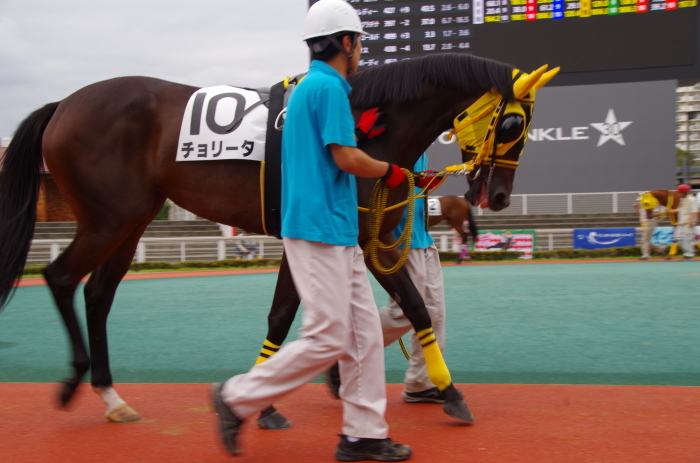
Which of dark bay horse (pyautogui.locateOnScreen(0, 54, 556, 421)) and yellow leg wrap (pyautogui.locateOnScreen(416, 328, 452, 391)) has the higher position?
dark bay horse (pyautogui.locateOnScreen(0, 54, 556, 421))

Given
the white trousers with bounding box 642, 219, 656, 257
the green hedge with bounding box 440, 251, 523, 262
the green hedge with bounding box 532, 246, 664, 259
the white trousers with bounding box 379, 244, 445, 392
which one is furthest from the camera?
the green hedge with bounding box 440, 251, 523, 262

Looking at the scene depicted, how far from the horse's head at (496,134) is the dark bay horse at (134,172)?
16mm

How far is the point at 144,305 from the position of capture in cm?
678

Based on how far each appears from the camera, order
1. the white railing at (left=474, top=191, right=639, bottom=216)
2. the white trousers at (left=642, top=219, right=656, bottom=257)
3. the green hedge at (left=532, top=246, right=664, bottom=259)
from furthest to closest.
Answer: the white railing at (left=474, top=191, right=639, bottom=216)
the green hedge at (left=532, top=246, right=664, bottom=259)
the white trousers at (left=642, top=219, right=656, bottom=257)

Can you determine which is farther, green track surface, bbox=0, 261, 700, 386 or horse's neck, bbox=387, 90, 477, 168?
green track surface, bbox=0, 261, 700, 386

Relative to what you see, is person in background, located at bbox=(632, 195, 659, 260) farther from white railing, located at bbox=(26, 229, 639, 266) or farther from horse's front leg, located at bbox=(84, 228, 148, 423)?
horse's front leg, located at bbox=(84, 228, 148, 423)

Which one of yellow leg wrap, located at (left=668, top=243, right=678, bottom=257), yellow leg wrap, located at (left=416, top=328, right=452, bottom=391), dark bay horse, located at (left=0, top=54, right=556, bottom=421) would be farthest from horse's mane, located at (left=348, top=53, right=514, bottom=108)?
yellow leg wrap, located at (left=668, top=243, right=678, bottom=257)

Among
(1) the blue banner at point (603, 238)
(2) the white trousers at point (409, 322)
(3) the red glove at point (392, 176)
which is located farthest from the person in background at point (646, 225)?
(3) the red glove at point (392, 176)

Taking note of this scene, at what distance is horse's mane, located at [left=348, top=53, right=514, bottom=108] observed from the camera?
271 centimetres

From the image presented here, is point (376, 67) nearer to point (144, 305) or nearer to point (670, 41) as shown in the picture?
point (144, 305)

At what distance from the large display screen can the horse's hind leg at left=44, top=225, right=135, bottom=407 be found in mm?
10312

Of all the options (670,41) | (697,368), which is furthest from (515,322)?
(670,41)

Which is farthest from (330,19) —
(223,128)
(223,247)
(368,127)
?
(223,247)

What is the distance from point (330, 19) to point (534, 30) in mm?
12012
